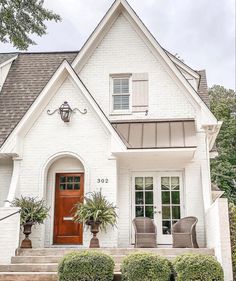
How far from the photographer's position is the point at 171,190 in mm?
13312

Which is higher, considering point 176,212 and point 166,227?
point 176,212

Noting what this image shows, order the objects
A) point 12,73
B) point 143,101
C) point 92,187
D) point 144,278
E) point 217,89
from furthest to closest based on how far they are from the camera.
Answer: point 217,89, point 12,73, point 143,101, point 92,187, point 144,278

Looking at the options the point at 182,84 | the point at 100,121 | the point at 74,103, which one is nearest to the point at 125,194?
the point at 100,121

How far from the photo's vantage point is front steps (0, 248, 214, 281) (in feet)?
29.0

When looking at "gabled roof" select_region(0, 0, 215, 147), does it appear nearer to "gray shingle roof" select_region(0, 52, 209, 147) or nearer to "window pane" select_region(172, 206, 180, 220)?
"gray shingle roof" select_region(0, 52, 209, 147)

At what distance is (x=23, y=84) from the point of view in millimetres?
15820

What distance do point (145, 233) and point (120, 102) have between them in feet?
17.1

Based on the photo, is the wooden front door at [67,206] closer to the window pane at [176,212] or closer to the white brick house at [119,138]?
the white brick house at [119,138]

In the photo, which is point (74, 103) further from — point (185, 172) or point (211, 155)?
point (211, 155)

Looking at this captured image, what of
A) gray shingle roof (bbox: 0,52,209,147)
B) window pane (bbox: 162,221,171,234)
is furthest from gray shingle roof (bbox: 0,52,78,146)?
window pane (bbox: 162,221,171,234)

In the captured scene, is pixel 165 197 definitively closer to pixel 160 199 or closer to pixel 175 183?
pixel 160 199

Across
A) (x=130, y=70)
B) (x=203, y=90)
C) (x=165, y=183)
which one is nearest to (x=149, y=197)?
(x=165, y=183)

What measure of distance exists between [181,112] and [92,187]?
4.38m

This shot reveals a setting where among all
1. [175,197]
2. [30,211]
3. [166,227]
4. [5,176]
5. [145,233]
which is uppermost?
[5,176]
